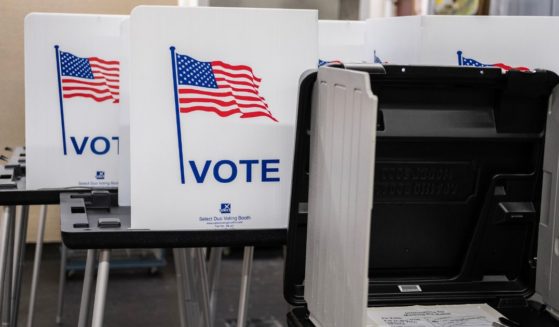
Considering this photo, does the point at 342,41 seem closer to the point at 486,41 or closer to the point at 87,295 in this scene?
the point at 486,41

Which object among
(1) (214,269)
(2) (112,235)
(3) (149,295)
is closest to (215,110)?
(2) (112,235)

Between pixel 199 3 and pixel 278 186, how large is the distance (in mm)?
2250

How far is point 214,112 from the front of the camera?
4.44 feet

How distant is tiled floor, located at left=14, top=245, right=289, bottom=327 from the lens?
10.9ft

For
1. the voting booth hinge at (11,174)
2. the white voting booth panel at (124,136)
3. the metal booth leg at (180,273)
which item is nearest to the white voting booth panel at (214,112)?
the white voting booth panel at (124,136)

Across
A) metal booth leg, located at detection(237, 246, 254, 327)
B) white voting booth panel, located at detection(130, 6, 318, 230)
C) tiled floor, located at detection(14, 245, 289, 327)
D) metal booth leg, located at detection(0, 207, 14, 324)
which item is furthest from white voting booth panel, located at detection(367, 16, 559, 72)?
tiled floor, located at detection(14, 245, 289, 327)

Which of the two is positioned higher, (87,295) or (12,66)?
(12,66)

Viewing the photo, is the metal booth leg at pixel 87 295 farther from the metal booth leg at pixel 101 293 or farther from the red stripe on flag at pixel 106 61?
the metal booth leg at pixel 101 293

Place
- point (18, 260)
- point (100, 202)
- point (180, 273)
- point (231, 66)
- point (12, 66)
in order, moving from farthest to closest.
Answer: point (12, 66) < point (18, 260) < point (180, 273) < point (100, 202) < point (231, 66)

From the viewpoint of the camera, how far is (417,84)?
122 cm

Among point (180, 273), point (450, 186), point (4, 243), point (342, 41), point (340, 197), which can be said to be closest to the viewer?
point (340, 197)

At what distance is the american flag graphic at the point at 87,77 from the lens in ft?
6.22

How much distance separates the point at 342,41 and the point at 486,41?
45cm

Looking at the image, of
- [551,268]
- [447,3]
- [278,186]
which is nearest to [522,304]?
[551,268]
